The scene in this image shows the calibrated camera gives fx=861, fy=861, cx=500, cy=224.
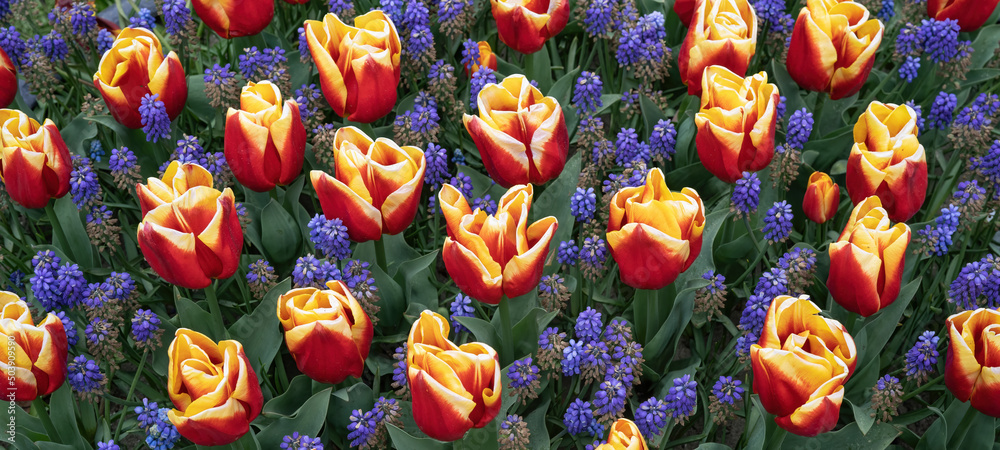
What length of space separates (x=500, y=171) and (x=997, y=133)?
192 cm

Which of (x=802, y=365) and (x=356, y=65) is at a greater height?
(x=356, y=65)

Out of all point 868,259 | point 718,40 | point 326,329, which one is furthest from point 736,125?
point 326,329

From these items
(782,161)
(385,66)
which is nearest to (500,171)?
(385,66)

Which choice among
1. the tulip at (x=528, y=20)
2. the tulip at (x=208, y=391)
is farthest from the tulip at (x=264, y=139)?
the tulip at (x=528, y=20)

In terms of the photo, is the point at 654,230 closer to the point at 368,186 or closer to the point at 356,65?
the point at 368,186

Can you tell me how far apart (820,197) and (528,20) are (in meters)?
1.01

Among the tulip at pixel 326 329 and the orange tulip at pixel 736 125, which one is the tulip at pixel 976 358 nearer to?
the orange tulip at pixel 736 125

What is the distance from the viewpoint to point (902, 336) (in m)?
2.62

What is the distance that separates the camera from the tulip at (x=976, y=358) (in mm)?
1983

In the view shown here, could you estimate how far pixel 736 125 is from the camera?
2281 mm

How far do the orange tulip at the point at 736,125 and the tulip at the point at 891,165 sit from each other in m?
0.24

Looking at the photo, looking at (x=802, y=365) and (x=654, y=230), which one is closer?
(x=802, y=365)

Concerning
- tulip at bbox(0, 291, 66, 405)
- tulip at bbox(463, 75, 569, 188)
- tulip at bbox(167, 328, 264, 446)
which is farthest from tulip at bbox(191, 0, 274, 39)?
tulip at bbox(167, 328, 264, 446)

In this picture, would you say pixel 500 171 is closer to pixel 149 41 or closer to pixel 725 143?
pixel 725 143
